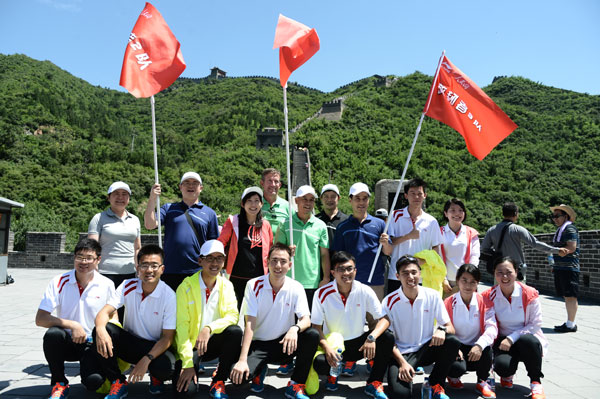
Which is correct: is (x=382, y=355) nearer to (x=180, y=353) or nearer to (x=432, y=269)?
(x=432, y=269)

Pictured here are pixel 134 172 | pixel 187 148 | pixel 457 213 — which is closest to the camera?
pixel 457 213

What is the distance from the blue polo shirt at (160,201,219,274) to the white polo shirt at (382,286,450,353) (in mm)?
1881

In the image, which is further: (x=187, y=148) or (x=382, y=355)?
(x=187, y=148)

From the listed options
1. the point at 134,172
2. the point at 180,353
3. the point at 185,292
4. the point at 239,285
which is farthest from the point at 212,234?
the point at 134,172

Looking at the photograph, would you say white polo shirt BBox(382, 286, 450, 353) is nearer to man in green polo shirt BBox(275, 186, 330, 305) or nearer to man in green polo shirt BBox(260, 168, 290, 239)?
man in green polo shirt BBox(275, 186, 330, 305)

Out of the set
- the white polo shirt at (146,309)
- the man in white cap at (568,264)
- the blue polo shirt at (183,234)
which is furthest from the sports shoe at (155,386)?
the man in white cap at (568,264)

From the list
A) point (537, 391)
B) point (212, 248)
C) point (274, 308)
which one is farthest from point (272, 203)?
point (537, 391)

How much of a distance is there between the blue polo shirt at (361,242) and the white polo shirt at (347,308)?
22.4 inches

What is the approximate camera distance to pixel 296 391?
319 cm

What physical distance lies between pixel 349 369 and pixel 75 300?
2.45 metres

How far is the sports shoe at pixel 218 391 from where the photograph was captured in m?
3.16

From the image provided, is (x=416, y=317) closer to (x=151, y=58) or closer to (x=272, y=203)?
(x=272, y=203)

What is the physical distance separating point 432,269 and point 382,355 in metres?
1.12

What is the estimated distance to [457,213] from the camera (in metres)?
4.56
